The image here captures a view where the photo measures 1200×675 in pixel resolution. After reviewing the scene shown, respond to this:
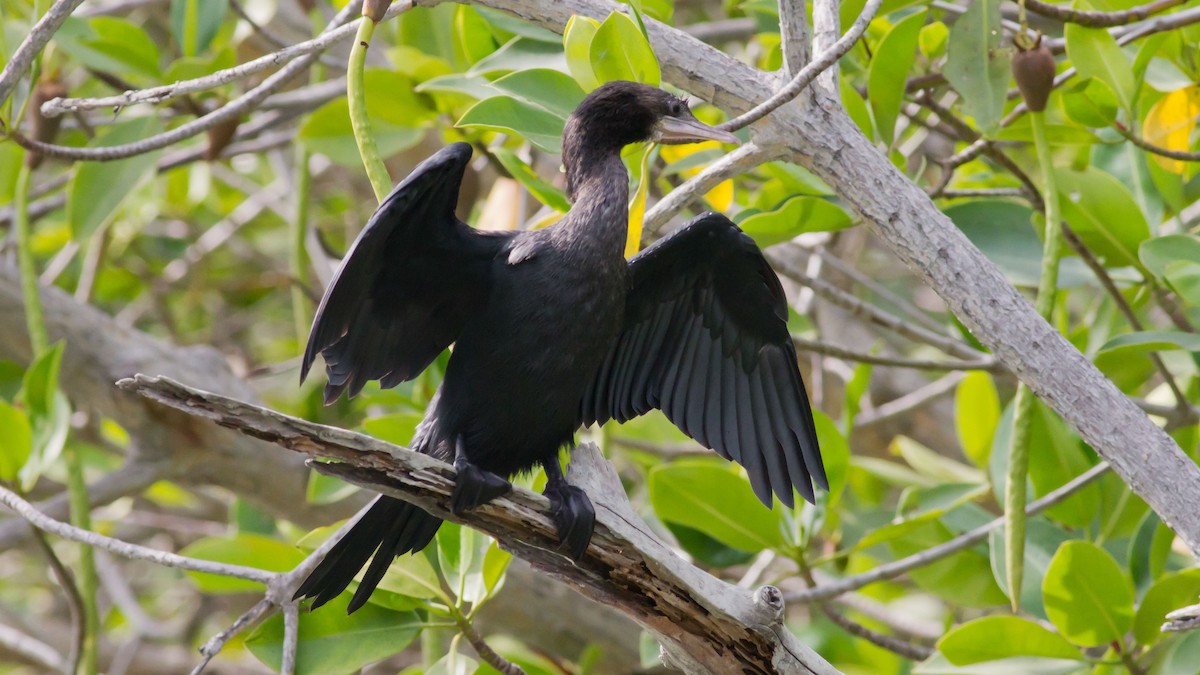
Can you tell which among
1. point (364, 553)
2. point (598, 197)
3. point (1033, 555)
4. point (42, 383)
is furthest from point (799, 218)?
point (42, 383)

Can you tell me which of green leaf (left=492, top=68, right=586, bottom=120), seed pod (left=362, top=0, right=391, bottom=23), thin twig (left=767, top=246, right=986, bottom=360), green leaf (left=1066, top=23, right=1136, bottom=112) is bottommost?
thin twig (left=767, top=246, right=986, bottom=360)

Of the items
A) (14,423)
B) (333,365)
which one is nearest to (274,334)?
(14,423)

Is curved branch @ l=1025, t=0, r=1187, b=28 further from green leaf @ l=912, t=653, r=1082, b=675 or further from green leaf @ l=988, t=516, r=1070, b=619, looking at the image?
green leaf @ l=912, t=653, r=1082, b=675

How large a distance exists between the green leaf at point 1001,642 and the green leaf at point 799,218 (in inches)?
29.9

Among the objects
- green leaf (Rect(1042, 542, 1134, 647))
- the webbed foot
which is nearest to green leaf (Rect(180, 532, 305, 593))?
the webbed foot

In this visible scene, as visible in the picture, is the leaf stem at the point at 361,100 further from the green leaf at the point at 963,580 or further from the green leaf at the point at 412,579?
the green leaf at the point at 963,580

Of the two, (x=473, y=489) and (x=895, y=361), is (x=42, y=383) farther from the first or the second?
(x=895, y=361)

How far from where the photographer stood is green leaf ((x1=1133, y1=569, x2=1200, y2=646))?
82.7 inches

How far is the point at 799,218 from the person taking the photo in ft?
7.55

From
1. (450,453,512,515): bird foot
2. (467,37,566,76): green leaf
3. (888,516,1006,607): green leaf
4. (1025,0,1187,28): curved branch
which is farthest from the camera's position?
(888,516,1006,607): green leaf

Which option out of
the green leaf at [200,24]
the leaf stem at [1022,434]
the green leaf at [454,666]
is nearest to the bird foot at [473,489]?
the green leaf at [454,666]

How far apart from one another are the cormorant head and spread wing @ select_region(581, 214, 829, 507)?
0.66ft

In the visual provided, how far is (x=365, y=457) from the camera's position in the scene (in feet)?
5.43

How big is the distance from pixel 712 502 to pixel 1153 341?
88 cm
